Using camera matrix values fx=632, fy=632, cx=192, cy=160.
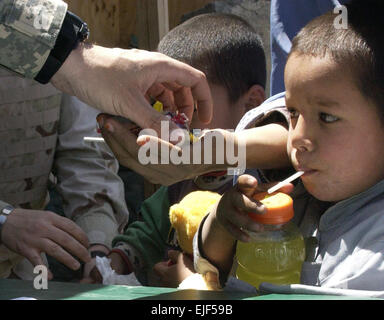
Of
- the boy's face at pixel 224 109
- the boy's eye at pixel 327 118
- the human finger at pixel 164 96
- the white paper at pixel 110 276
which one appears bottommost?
the white paper at pixel 110 276

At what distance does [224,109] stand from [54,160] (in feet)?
2.68

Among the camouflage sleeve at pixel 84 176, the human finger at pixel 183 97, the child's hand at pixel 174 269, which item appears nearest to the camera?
the human finger at pixel 183 97

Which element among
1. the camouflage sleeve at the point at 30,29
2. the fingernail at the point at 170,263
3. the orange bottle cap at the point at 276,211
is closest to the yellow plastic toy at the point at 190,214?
the fingernail at the point at 170,263

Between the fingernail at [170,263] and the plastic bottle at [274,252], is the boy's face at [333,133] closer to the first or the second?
the plastic bottle at [274,252]

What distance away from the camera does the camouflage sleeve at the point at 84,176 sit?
266cm

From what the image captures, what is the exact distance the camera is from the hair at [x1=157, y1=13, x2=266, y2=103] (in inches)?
97.9

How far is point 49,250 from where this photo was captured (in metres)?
2.12

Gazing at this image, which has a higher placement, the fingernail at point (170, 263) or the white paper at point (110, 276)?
the fingernail at point (170, 263)

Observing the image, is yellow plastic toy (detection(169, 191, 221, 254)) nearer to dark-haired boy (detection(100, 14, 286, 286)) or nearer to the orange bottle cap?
dark-haired boy (detection(100, 14, 286, 286))

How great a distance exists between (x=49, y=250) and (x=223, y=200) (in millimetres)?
844

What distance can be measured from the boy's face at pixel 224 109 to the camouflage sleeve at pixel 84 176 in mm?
605

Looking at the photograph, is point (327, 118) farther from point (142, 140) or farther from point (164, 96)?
point (164, 96)

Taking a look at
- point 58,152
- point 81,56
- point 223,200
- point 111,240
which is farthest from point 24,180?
point 223,200
